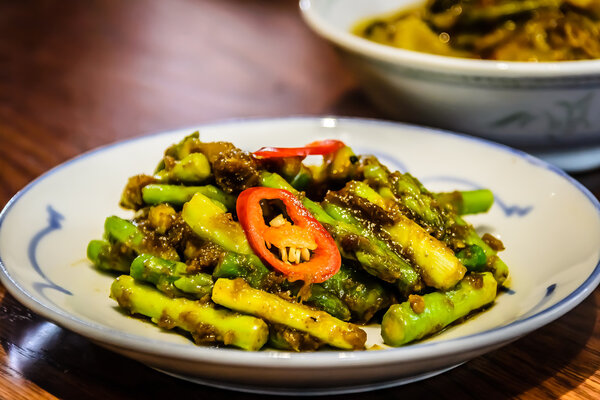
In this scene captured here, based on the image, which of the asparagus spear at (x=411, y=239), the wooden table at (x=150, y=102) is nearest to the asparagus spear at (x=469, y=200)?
the asparagus spear at (x=411, y=239)

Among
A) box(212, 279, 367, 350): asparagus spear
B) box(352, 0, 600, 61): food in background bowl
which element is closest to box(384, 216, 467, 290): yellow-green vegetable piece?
box(212, 279, 367, 350): asparagus spear

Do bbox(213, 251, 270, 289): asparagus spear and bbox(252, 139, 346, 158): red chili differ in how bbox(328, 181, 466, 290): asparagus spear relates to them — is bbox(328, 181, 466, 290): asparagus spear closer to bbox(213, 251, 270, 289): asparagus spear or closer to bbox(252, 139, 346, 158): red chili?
bbox(252, 139, 346, 158): red chili

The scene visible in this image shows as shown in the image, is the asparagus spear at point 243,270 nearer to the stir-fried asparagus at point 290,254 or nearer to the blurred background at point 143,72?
the stir-fried asparagus at point 290,254

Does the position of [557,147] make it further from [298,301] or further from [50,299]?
[50,299]

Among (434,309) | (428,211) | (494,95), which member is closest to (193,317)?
(434,309)

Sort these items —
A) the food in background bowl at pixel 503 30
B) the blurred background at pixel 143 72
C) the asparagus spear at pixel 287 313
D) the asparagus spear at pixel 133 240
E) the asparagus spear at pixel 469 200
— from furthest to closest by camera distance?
the blurred background at pixel 143 72
the food in background bowl at pixel 503 30
the asparagus spear at pixel 469 200
the asparagus spear at pixel 133 240
the asparagus spear at pixel 287 313
